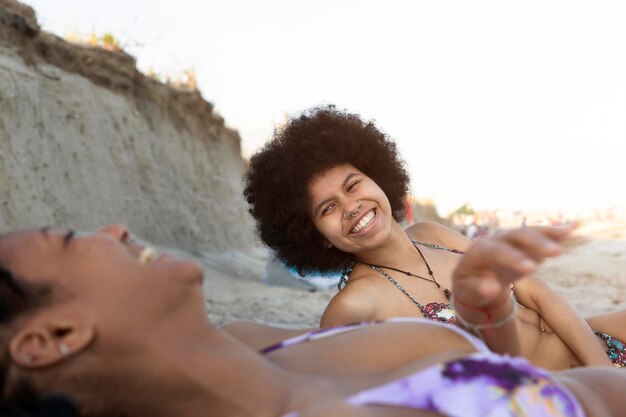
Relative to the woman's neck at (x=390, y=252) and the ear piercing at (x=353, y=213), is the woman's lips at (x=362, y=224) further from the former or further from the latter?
the woman's neck at (x=390, y=252)

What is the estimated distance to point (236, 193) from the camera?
12.1 m

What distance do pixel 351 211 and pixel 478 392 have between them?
144 centimetres

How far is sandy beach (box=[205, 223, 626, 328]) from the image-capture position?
570cm

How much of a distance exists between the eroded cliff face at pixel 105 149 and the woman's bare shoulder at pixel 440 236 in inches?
111

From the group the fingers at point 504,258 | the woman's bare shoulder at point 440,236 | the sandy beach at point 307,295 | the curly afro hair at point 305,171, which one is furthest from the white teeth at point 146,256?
the sandy beach at point 307,295

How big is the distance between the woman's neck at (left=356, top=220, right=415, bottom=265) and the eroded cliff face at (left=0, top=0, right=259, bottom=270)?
3.00 m

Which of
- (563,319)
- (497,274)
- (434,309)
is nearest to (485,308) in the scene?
(497,274)

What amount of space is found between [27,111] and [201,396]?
6.23 metres

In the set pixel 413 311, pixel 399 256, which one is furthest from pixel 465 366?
pixel 399 256

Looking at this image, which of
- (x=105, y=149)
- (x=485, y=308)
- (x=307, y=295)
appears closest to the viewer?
(x=485, y=308)

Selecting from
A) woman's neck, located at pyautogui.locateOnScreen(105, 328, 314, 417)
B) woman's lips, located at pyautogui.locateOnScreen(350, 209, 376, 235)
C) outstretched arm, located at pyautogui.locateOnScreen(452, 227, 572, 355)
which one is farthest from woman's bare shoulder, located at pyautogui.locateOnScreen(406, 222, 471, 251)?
woman's neck, located at pyautogui.locateOnScreen(105, 328, 314, 417)

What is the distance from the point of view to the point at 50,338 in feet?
4.15

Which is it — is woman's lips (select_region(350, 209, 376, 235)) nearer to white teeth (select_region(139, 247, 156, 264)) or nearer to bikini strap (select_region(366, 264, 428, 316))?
bikini strap (select_region(366, 264, 428, 316))

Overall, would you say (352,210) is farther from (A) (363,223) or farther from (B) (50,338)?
(B) (50,338)
